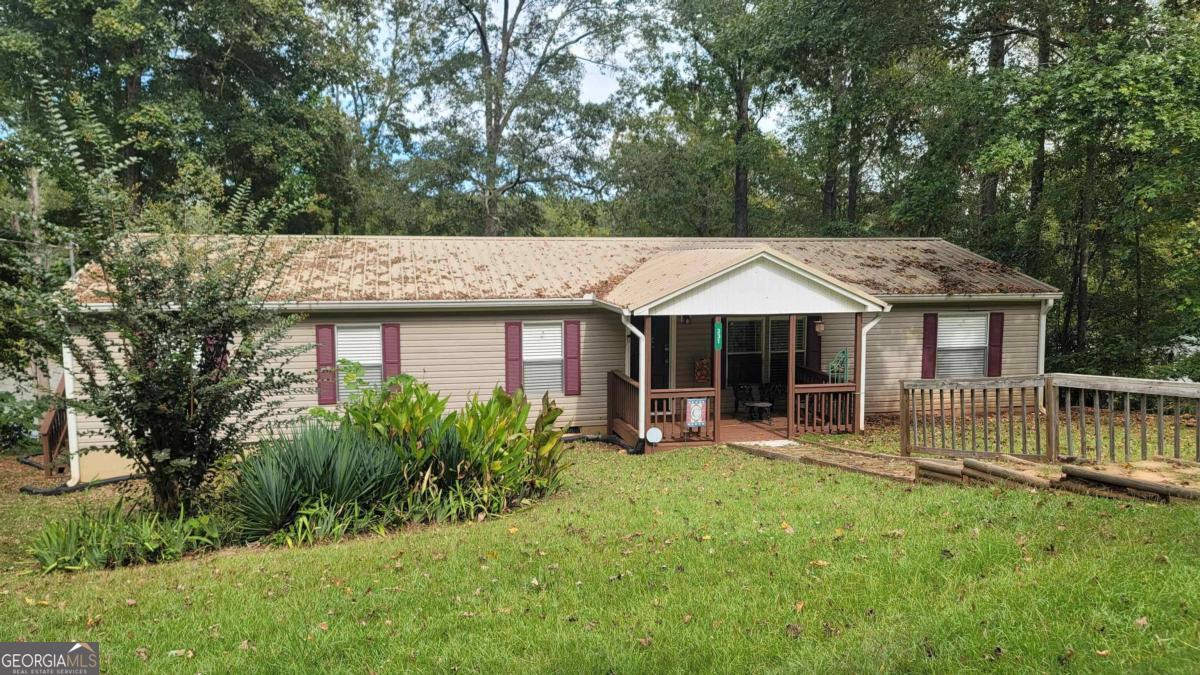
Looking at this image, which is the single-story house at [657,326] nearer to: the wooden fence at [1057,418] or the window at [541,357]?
the window at [541,357]

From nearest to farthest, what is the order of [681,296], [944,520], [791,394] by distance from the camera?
[944,520]
[681,296]
[791,394]

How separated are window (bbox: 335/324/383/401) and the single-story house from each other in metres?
0.03

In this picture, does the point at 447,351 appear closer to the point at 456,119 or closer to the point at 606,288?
the point at 606,288

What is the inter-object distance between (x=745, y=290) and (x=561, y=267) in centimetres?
438

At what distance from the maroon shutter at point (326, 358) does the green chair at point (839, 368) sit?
9.88 m

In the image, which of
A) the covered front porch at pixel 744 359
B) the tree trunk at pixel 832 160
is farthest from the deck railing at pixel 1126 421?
the tree trunk at pixel 832 160

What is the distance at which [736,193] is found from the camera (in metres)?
26.2

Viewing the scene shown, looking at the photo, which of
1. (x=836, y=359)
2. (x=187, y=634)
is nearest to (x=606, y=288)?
(x=836, y=359)

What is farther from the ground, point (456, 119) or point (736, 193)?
point (456, 119)

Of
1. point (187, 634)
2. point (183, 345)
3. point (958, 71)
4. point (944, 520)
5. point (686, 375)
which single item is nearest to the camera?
point (187, 634)

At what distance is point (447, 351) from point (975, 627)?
1104 cm

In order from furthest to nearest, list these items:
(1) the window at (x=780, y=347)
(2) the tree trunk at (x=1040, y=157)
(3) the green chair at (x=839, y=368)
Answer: (2) the tree trunk at (x=1040, y=157) → (1) the window at (x=780, y=347) → (3) the green chair at (x=839, y=368)

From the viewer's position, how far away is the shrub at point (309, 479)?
6.75 metres

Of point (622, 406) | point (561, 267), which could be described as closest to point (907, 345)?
point (622, 406)
